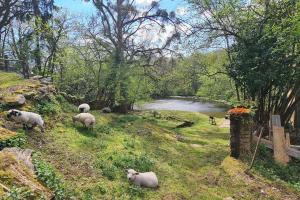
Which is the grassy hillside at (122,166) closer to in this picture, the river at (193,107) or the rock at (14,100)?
the rock at (14,100)

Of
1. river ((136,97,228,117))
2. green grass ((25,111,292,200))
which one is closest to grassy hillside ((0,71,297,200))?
green grass ((25,111,292,200))

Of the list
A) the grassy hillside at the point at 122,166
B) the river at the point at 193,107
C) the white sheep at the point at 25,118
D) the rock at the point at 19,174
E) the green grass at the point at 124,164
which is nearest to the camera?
the rock at the point at 19,174

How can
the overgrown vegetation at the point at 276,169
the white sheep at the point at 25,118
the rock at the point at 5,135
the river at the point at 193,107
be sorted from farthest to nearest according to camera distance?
the river at the point at 193,107
the overgrown vegetation at the point at 276,169
the white sheep at the point at 25,118
the rock at the point at 5,135

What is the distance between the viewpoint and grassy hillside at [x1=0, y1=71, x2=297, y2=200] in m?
8.62

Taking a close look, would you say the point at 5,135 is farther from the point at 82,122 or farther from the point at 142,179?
the point at 82,122

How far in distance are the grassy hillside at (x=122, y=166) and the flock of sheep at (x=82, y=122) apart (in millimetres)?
210

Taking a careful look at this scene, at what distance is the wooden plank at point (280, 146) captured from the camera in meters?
12.3

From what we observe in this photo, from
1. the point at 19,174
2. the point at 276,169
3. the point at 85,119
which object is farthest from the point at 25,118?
the point at 276,169

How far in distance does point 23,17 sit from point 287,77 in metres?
24.1

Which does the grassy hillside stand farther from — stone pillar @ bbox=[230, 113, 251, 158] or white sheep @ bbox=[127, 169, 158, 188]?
stone pillar @ bbox=[230, 113, 251, 158]

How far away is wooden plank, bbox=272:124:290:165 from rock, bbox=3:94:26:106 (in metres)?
9.20

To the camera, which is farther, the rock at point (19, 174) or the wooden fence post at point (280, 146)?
the wooden fence post at point (280, 146)

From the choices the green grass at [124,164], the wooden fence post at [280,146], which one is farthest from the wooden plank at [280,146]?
the green grass at [124,164]

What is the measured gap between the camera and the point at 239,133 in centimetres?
1223
